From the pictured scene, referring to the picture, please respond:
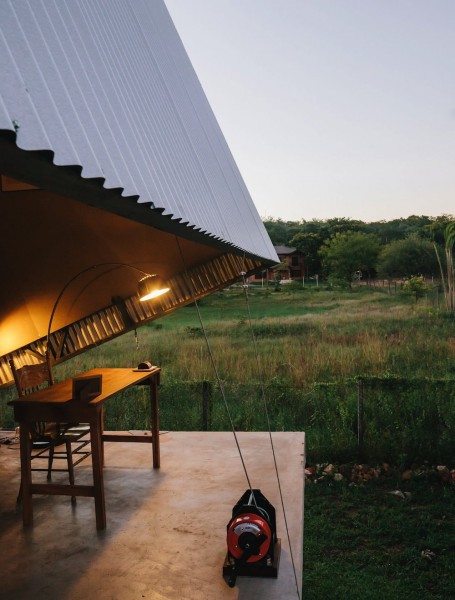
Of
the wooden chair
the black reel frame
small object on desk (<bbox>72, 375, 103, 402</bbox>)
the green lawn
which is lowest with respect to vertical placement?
the green lawn

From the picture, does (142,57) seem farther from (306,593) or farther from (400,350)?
(400,350)

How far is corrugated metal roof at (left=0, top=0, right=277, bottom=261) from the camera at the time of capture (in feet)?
5.30

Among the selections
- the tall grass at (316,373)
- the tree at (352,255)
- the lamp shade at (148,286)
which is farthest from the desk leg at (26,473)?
the tree at (352,255)

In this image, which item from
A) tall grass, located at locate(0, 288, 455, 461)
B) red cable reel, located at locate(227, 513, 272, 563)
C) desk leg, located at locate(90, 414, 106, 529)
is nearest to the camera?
red cable reel, located at locate(227, 513, 272, 563)

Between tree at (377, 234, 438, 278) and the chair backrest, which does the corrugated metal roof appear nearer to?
the chair backrest

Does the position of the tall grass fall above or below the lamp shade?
below

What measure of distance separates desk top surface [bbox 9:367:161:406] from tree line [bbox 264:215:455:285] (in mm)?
25258

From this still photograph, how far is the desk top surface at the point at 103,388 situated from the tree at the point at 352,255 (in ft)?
132

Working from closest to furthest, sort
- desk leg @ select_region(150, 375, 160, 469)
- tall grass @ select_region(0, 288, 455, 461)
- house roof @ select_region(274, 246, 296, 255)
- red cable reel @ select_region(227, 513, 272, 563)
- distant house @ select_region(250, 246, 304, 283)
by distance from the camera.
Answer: red cable reel @ select_region(227, 513, 272, 563) → desk leg @ select_region(150, 375, 160, 469) → tall grass @ select_region(0, 288, 455, 461) → distant house @ select_region(250, 246, 304, 283) → house roof @ select_region(274, 246, 296, 255)

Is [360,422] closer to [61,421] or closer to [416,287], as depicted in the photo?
[61,421]

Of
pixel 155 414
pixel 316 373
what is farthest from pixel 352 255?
pixel 155 414

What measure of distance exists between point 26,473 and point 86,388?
2.32 feet

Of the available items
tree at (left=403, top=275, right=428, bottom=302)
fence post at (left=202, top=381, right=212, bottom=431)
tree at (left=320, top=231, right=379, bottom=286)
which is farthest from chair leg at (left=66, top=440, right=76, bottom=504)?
tree at (left=320, top=231, right=379, bottom=286)

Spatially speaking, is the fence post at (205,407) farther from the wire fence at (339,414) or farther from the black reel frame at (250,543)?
the black reel frame at (250,543)
